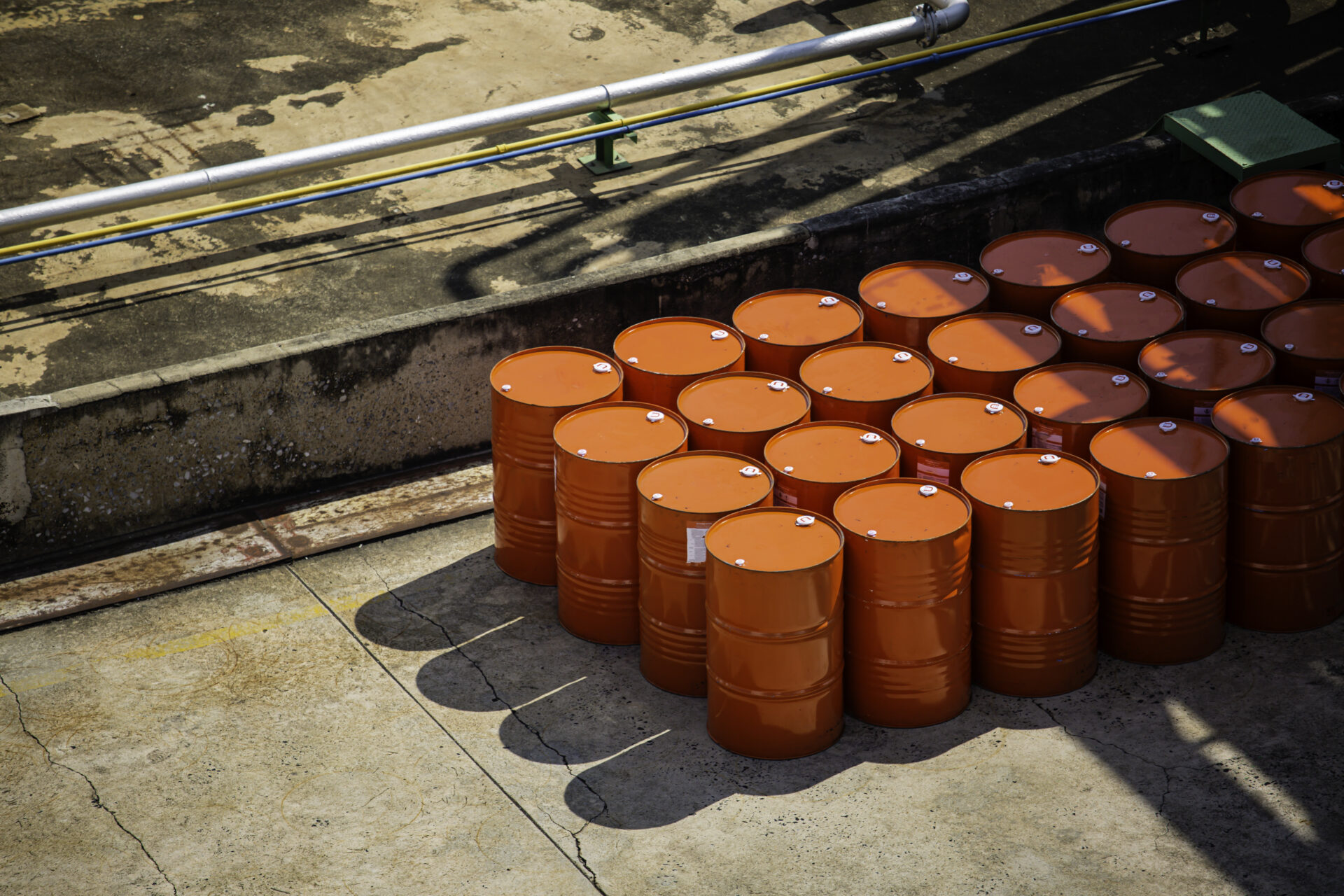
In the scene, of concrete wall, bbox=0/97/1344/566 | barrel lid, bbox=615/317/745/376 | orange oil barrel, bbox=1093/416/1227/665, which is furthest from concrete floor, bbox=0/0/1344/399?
orange oil barrel, bbox=1093/416/1227/665

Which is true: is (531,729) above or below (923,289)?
below

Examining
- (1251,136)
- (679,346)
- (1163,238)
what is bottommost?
(679,346)

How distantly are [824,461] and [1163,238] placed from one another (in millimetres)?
2765

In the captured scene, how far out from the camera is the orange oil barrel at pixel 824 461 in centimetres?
708

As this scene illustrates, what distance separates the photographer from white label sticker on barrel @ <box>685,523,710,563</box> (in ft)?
22.3

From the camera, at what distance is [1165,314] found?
26.5ft

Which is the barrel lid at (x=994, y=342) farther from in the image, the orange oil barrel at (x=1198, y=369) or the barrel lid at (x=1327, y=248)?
the barrel lid at (x=1327, y=248)

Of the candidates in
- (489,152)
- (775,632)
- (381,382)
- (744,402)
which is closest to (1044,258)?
(744,402)

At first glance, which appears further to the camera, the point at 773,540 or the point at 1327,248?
the point at 1327,248

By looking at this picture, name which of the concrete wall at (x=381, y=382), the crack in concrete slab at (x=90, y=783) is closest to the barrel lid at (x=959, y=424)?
the concrete wall at (x=381, y=382)

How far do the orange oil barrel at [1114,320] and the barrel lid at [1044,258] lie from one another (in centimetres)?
16

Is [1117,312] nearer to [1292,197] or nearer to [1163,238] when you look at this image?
[1163,238]

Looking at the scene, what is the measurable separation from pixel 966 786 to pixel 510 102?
6.78 meters

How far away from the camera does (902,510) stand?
6.80 m
